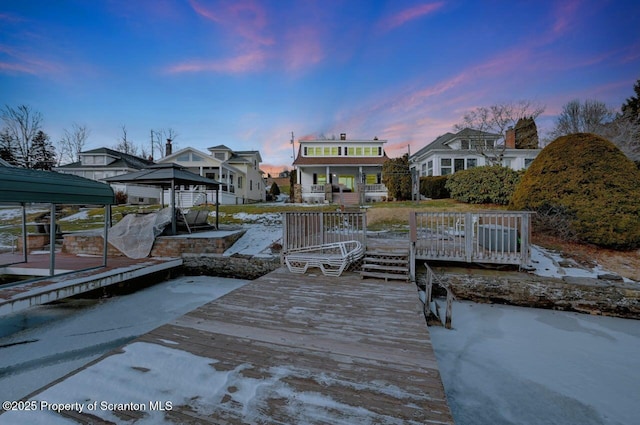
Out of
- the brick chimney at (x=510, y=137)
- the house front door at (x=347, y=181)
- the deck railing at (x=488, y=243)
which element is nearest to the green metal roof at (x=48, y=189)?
the deck railing at (x=488, y=243)

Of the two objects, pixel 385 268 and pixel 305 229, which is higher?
pixel 305 229

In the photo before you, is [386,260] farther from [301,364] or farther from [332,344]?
[301,364]

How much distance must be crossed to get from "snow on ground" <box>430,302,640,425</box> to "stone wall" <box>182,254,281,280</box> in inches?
180

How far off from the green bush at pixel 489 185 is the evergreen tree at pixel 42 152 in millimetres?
41824

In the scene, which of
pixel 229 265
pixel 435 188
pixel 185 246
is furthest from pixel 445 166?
pixel 185 246

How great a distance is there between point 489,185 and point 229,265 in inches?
468

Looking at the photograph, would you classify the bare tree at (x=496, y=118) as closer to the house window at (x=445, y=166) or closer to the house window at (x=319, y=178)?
the house window at (x=445, y=166)

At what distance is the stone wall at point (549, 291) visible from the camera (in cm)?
501

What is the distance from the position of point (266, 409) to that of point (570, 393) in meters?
3.64

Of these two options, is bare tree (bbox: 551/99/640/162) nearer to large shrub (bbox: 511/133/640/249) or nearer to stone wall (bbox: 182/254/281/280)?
large shrub (bbox: 511/133/640/249)

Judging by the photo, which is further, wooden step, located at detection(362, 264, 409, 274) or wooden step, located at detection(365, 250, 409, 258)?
wooden step, located at detection(365, 250, 409, 258)

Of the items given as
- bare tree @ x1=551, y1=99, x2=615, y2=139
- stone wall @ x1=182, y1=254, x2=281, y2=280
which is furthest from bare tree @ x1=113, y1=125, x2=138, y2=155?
bare tree @ x1=551, y1=99, x2=615, y2=139

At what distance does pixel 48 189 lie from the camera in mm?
4875

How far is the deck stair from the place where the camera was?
5.26 m
